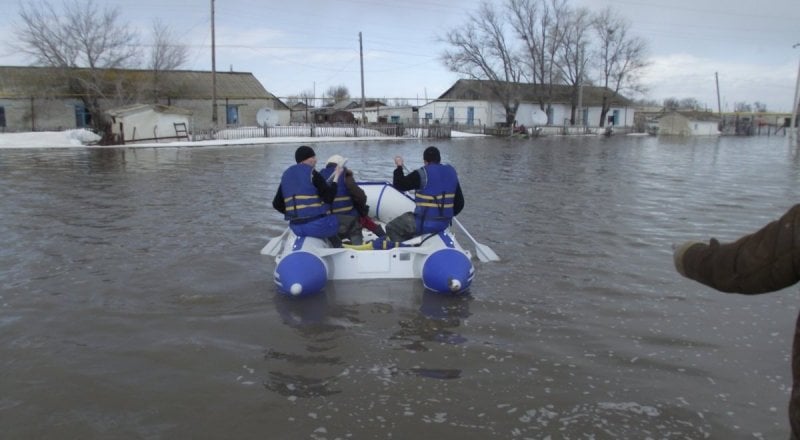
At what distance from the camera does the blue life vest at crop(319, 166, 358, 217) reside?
752cm

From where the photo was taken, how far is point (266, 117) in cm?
4428

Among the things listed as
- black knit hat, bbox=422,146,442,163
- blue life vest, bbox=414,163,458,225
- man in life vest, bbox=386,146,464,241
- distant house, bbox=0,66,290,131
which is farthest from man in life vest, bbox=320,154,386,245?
distant house, bbox=0,66,290,131

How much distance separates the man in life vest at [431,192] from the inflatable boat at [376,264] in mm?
148

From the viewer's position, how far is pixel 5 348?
5.34m

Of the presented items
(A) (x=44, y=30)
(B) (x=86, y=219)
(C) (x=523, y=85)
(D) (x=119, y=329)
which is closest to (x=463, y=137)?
(C) (x=523, y=85)

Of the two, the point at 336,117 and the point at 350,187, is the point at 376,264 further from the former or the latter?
the point at 336,117

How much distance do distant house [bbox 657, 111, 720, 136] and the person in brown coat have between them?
6388 cm

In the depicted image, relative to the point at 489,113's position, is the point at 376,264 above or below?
below

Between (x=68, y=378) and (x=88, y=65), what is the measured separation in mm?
40966

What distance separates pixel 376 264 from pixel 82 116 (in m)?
41.7

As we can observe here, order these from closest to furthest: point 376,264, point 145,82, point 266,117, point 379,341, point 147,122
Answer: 1. point 379,341
2. point 376,264
3. point 147,122
4. point 145,82
5. point 266,117

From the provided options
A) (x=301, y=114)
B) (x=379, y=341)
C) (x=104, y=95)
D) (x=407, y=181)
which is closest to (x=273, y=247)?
(x=407, y=181)

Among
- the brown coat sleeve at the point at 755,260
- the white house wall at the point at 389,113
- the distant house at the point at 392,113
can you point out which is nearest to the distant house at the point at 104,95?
the distant house at the point at 392,113

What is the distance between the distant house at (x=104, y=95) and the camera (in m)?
39.5
